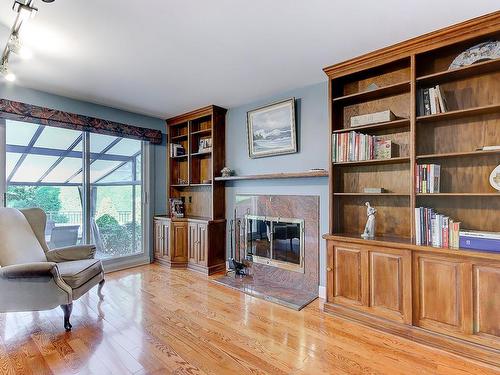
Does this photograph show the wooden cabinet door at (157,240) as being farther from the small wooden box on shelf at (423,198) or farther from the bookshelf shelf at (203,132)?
the small wooden box on shelf at (423,198)

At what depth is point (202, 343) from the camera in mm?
2139

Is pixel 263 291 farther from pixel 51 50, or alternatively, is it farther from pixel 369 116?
pixel 51 50

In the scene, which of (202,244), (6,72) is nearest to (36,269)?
(6,72)

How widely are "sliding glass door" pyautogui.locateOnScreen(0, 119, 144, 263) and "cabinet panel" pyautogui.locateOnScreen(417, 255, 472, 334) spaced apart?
12.7 feet

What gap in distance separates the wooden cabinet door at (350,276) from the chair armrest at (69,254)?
263 cm

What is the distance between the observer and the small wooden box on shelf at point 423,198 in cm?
201

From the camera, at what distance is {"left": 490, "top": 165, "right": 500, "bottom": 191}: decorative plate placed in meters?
2.07

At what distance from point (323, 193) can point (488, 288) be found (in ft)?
5.21

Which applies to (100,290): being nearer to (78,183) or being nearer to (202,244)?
(202,244)

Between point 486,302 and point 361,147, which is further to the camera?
point 361,147

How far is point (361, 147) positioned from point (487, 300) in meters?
1.49

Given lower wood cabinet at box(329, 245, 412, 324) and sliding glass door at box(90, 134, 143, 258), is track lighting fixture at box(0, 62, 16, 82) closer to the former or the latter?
sliding glass door at box(90, 134, 143, 258)

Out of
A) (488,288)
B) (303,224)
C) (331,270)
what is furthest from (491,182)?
(303,224)

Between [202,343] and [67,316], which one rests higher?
[67,316]
